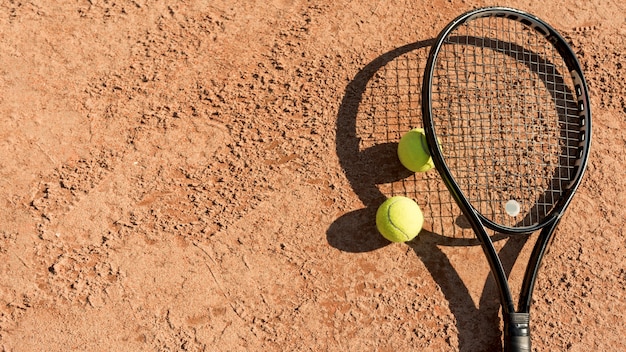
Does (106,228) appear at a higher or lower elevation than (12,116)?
lower

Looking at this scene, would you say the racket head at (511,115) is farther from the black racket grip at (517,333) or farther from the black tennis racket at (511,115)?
the black racket grip at (517,333)

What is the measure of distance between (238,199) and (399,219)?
82 centimetres

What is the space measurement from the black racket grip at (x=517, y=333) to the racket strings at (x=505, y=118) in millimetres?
516

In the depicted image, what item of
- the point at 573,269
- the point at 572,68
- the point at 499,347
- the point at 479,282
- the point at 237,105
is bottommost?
the point at 499,347

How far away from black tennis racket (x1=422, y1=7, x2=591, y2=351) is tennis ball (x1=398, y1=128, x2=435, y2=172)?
96mm

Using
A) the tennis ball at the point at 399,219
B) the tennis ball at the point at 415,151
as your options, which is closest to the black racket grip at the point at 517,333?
the tennis ball at the point at 399,219

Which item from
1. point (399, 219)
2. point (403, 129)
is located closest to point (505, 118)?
point (403, 129)

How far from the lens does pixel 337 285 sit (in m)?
2.50

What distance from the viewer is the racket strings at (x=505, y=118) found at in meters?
2.67

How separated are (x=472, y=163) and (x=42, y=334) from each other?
230 cm

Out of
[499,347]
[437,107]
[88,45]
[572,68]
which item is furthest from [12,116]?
[572,68]

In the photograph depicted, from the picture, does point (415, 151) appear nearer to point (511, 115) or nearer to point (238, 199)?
point (511, 115)

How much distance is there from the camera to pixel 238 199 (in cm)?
257

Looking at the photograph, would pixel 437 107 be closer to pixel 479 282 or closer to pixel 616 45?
pixel 479 282
